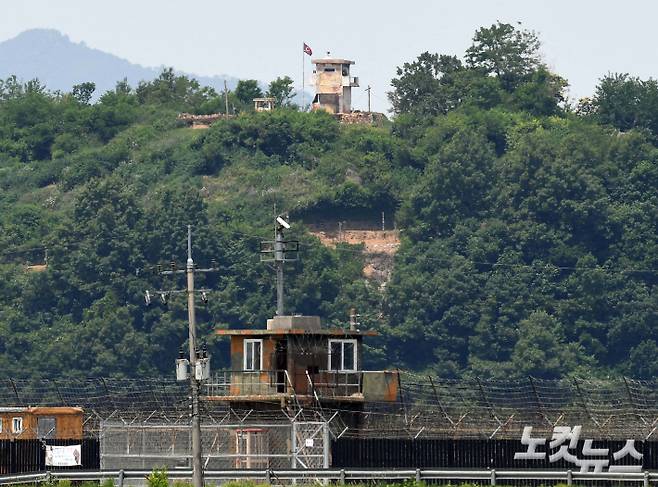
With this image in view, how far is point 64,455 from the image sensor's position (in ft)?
271

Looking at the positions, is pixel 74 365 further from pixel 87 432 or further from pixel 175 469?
pixel 175 469

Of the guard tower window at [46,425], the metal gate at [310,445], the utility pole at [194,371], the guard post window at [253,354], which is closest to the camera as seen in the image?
the utility pole at [194,371]

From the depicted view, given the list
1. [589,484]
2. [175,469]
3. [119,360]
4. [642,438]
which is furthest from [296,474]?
[119,360]

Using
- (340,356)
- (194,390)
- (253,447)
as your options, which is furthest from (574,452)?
(194,390)

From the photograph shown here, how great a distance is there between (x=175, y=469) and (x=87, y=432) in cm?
2358

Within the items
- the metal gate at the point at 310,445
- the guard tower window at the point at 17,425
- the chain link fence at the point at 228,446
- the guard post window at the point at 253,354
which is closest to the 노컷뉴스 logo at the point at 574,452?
the metal gate at the point at 310,445

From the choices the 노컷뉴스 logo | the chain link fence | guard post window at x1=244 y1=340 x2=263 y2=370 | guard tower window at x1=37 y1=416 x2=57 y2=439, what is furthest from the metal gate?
guard tower window at x1=37 y1=416 x2=57 y2=439

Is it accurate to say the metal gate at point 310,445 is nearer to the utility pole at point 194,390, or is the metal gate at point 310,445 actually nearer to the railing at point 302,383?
the railing at point 302,383

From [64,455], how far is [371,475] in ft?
42.4

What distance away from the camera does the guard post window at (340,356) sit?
89.1 metres

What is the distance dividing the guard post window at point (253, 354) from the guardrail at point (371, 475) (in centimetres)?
1463

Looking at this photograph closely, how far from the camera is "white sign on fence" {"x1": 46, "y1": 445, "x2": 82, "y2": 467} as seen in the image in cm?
8194

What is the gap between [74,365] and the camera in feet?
646

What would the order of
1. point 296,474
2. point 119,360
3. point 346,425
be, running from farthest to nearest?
point 119,360, point 346,425, point 296,474
